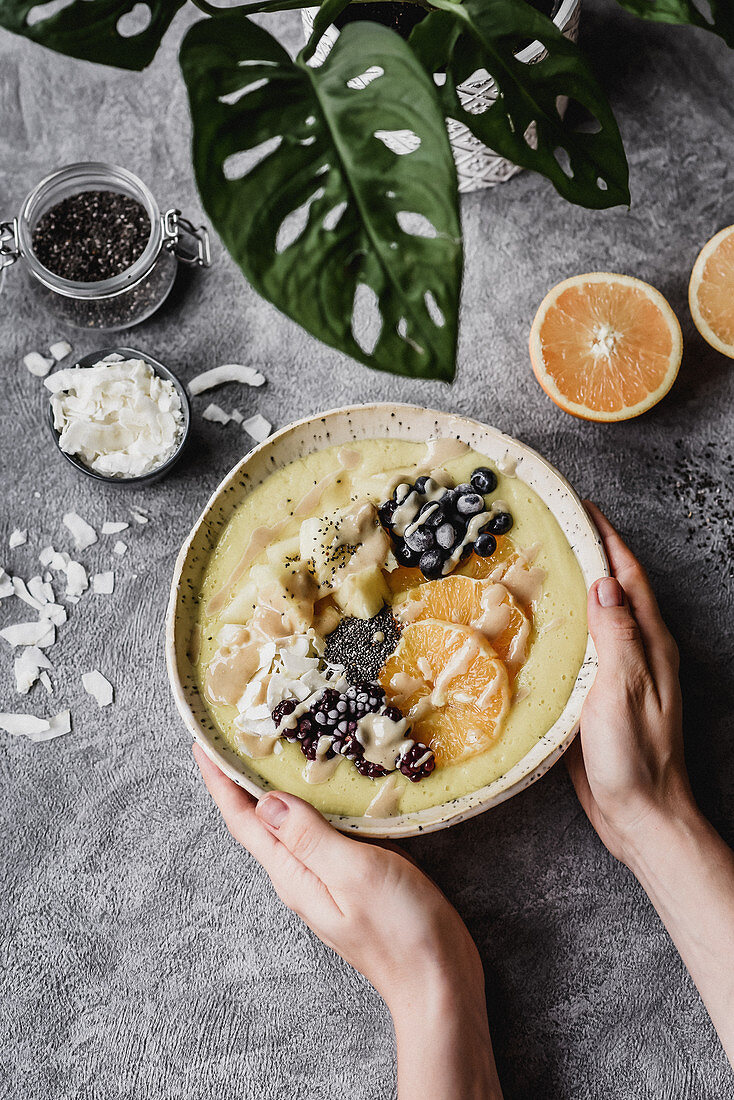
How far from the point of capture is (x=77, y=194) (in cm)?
192

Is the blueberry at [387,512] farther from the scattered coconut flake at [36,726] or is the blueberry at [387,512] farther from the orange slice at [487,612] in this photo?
the scattered coconut flake at [36,726]

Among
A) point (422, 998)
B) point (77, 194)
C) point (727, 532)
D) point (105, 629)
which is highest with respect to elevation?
point (77, 194)

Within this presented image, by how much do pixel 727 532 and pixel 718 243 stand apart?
0.63m

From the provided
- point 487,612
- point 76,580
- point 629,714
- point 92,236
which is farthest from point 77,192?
point 629,714

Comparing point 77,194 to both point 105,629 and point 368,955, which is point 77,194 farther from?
point 368,955

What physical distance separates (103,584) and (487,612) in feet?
2.81

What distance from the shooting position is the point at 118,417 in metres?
1.80

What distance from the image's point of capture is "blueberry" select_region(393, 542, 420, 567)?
170 centimetres

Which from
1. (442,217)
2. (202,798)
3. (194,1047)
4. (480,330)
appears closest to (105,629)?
(202,798)

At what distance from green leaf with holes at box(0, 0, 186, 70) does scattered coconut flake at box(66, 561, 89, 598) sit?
1073 mm

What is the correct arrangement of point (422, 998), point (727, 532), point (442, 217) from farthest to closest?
point (727, 532) < point (422, 998) < point (442, 217)

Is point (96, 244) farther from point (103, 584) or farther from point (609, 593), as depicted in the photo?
point (609, 593)

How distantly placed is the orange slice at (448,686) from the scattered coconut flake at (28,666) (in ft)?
2.53

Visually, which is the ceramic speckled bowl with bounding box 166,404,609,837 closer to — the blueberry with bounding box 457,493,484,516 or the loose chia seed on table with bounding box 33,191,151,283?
the blueberry with bounding box 457,493,484,516
